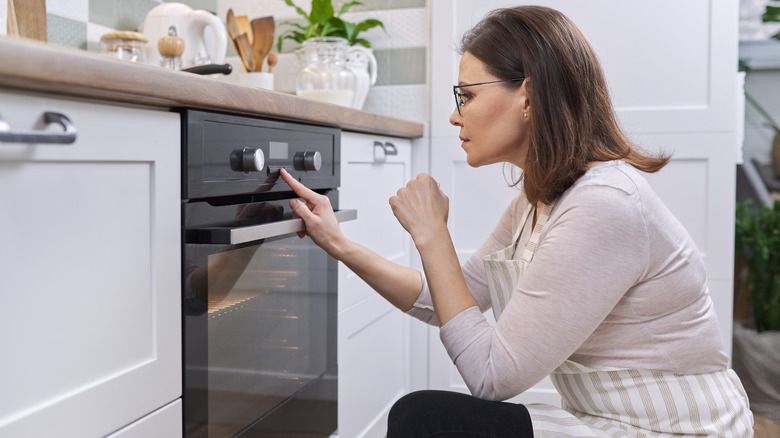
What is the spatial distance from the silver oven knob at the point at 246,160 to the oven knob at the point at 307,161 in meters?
0.21

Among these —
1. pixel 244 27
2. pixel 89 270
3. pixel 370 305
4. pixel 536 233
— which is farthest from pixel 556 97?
pixel 244 27

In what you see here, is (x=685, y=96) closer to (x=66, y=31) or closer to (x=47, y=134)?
(x=66, y=31)

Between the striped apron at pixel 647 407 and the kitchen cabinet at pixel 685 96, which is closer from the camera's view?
the striped apron at pixel 647 407

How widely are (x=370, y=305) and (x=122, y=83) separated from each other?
116 cm

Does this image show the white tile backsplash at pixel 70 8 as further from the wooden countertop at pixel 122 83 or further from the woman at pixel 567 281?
the woman at pixel 567 281

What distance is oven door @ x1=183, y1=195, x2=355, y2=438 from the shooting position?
101cm

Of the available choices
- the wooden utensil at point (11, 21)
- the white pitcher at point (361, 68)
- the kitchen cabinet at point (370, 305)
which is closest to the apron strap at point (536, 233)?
the kitchen cabinet at point (370, 305)

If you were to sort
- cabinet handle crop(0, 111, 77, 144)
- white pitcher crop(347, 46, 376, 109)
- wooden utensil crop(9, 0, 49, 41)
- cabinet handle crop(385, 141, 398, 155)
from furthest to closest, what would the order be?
1. white pitcher crop(347, 46, 376, 109)
2. cabinet handle crop(385, 141, 398, 155)
3. wooden utensil crop(9, 0, 49, 41)
4. cabinet handle crop(0, 111, 77, 144)

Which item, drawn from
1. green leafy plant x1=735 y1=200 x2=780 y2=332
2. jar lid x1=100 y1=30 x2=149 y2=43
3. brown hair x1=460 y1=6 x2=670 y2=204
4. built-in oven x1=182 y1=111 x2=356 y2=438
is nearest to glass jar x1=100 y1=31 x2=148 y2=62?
jar lid x1=100 y1=30 x2=149 y2=43

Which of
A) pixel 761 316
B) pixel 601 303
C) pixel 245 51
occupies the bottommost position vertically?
pixel 761 316

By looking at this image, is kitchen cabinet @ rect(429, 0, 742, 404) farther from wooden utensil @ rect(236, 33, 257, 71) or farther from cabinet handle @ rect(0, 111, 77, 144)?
cabinet handle @ rect(0, 111, 77, 144)

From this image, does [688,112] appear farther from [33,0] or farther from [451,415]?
[33,0]

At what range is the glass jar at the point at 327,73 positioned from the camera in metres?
2.12

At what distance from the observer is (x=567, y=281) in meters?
1.00
